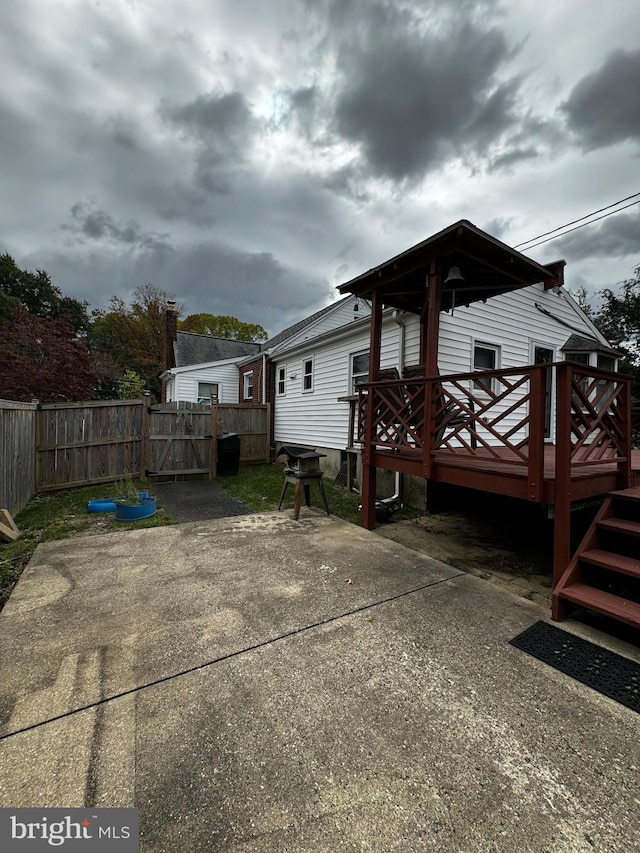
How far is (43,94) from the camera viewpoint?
7293mm

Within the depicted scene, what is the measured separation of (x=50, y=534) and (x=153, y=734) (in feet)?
13.6

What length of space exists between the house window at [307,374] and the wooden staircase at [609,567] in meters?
7.48

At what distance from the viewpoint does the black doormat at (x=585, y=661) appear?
6.82 ft

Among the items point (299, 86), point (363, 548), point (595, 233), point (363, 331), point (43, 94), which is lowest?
point (363, 548)

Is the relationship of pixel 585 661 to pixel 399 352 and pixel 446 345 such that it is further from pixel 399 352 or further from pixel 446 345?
pixel 399 352

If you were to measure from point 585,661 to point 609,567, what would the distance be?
831 mm

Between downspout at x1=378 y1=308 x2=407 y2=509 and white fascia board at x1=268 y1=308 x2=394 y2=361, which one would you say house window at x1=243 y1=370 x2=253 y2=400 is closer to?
white fascia board at x1=268 y1=308 x2=394 y2=361

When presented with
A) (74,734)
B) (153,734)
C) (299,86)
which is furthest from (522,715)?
(299,86)

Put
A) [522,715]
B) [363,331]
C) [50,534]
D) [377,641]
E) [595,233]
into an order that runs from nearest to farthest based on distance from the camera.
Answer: [522,715] < [377,641] < [50,534] < [363,331] < [595,233]

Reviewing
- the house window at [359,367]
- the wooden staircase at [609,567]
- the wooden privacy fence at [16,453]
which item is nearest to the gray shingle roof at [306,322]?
the house window at [359,367]

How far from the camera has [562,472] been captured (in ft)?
9.85

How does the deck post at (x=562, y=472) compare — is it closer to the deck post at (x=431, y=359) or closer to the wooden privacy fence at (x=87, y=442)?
the deck post at (x=431, y=359)

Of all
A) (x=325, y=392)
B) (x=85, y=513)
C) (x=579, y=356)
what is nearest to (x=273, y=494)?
(x=325, y=392)

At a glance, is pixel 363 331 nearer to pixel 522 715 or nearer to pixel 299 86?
pixel 299 86
